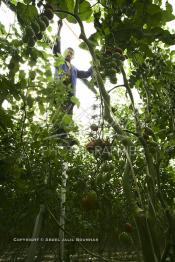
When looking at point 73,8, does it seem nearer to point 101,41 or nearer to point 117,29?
point 117,29

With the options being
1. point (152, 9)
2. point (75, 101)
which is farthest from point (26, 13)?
point (75, 101)

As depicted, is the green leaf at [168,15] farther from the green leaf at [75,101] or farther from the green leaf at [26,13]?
the green leaf at [75,101]

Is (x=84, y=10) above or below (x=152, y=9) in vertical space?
above

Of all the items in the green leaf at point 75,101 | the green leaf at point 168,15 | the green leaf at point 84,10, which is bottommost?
the green leaf at point 168,15

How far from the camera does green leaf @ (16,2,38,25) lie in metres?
1.27

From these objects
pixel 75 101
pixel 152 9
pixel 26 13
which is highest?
pixel 75 101

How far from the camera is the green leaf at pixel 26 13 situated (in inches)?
49.9

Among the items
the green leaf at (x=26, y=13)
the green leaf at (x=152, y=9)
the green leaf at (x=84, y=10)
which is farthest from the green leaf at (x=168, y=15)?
the green leaf at (x=26, y=13)

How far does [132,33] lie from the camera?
1.26 metres

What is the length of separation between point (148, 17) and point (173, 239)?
89 cm

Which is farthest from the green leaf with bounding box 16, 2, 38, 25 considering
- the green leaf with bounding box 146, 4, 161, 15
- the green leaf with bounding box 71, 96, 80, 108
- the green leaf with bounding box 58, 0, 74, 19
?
the green leaf with bounding box 71, 96, 80, 108

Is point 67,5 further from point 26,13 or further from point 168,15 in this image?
point 168,15

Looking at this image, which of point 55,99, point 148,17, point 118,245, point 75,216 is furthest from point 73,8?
point 118,245

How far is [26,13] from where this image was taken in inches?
50.8
